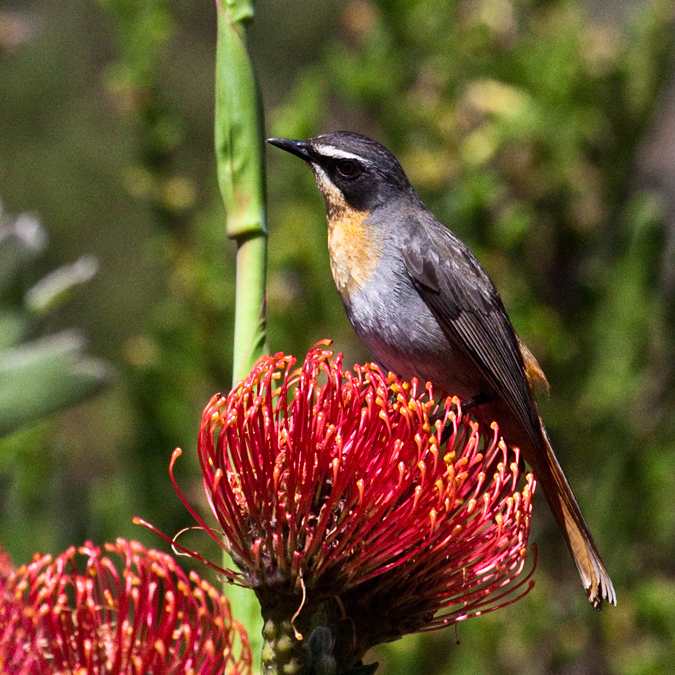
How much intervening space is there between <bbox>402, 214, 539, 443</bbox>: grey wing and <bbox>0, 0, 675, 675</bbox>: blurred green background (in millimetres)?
1540

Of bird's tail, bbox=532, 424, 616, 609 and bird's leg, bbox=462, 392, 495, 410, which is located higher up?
bird's leg, bbox=462, 392, 495, 410

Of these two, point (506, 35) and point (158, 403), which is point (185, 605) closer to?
point (158, 403)

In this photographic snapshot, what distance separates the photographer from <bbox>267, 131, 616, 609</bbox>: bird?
3.07 metres

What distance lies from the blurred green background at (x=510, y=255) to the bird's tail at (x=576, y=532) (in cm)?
200

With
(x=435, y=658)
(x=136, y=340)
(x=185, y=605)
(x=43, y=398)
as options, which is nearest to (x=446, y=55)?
(x=136, y=340)

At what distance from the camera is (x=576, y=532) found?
2.77m

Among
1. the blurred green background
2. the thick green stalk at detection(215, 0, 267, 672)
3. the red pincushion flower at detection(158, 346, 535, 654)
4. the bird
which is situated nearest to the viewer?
the red pincushion flower at detection(158, 346, 535, 654)

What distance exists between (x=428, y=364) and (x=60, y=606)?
1.70 meters

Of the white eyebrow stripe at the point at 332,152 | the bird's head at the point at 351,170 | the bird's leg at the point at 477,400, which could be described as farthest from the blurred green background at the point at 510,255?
the bird's leg at the point at 477,400

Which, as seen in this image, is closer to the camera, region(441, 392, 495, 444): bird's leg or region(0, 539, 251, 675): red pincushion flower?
region(0, 539, 251, 675): red pincushion flower

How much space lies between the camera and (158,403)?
4.91m

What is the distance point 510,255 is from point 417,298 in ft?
7.04

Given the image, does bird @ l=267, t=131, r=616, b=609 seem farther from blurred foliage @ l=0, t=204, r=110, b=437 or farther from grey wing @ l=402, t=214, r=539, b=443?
blurred foliage @ l=0, t=204, r=110, b=437

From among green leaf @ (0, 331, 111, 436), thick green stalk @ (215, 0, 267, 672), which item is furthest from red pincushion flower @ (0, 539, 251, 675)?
green leaf @ (0, 331, 111, 436)
